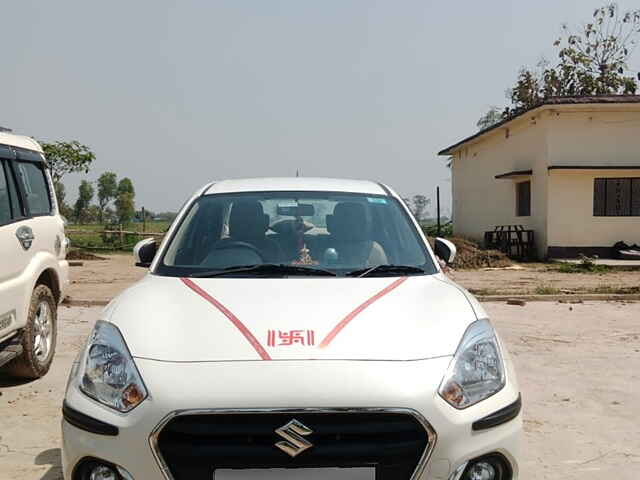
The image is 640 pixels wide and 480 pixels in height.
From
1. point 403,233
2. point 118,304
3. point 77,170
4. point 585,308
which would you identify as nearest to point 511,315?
point 585,308

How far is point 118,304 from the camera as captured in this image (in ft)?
9.45

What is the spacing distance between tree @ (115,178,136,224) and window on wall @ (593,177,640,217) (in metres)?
55.6

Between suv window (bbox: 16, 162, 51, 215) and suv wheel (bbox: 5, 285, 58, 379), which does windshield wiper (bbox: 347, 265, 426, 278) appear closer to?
suv wheel (bbox: 5, 285, 58, 379)

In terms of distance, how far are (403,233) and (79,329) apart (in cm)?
533

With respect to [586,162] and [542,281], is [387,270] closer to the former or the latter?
[542,281]

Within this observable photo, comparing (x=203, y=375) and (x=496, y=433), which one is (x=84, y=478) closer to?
(x=203, y=375)

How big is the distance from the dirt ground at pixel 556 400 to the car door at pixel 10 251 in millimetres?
673

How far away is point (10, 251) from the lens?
459 cm

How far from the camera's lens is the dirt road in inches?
140

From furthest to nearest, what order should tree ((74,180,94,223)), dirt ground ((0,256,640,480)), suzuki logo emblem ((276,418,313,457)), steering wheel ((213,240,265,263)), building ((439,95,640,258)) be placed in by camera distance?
tree ((74,180,94,223)) → building ((439,95,640,258)) → dirt ground ((0,256,640,480)) → steering wheel ((213,240,265,263)) → suzuki logo emblem ((276,418,313,457))

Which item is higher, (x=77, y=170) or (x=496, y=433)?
(x=77, y=170)

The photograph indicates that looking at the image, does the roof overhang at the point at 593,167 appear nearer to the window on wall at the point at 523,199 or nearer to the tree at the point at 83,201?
the window on wall at the point at 523,199

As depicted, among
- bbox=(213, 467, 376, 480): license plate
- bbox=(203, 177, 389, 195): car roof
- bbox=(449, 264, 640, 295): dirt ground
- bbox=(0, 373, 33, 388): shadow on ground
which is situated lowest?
bbox=(449, 264, 640, 295): dirt ground

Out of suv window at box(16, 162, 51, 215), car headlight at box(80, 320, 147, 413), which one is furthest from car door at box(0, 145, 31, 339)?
car headlight at box(80, 320, 147, 413)
